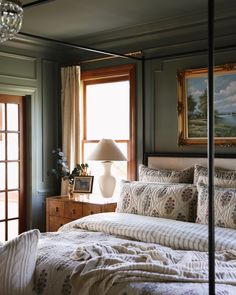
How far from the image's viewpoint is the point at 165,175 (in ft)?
14.8

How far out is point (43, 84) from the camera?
18.2 feet

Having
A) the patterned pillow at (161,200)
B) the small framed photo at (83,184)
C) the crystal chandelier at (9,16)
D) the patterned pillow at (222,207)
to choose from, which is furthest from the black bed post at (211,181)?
the small framed photo at (83,184)

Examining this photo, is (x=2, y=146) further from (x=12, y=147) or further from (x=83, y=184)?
(x=83, y=184)

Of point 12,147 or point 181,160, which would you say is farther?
point 12,147

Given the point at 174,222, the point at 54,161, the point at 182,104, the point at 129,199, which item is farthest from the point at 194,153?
the point at 54,161

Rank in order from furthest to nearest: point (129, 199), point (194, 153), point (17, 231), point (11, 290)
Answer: point (17, 231) < point (194, 153) < point (129, 199) < point (11, 290)

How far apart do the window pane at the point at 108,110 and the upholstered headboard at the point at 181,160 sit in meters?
0.54

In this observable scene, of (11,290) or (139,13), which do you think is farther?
(139,13)

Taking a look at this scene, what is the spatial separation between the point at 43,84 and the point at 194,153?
2045mm

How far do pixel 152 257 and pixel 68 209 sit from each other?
2.27 metres

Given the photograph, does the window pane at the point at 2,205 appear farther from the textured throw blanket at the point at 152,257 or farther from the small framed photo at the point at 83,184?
the textured throw blanket at the point at 152,257

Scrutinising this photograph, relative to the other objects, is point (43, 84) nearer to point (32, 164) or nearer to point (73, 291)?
point (32, 164)

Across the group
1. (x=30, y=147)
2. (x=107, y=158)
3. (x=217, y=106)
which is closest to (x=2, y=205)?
(x=30, y=147)

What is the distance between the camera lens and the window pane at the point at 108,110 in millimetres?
5277
